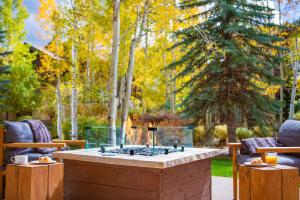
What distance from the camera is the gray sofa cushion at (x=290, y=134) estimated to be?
392 centimetres

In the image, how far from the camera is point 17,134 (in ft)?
12.5

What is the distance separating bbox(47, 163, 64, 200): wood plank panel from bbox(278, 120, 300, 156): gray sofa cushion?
2.84 metres

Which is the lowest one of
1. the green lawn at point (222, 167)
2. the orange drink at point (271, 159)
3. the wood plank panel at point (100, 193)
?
the green lawn at point (222, 167)

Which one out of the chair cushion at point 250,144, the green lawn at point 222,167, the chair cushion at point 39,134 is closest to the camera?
the chair cushion at point 250,144

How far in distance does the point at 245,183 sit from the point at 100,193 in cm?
128

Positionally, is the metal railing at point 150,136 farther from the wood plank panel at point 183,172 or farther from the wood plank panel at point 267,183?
the wood plank panel at point 267,183

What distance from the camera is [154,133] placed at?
322 cm

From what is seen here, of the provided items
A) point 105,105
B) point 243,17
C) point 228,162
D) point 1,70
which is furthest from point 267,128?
point 1,70

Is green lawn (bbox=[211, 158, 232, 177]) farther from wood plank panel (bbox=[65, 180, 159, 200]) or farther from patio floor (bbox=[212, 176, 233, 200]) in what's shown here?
wood plank panel (bbox=[65, 180, 159, 200])

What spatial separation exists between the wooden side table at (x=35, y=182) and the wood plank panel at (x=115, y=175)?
13 cm

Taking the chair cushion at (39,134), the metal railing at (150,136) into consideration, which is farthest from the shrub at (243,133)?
the chair cushion at (39,134)

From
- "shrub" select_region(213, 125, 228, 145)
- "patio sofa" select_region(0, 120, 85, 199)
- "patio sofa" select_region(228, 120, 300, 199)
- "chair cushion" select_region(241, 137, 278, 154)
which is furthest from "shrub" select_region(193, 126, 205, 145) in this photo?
"patio sofa" select_region(0, 120, 85, 199)

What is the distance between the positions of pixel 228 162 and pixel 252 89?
6.53ft

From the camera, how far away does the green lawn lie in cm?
546
